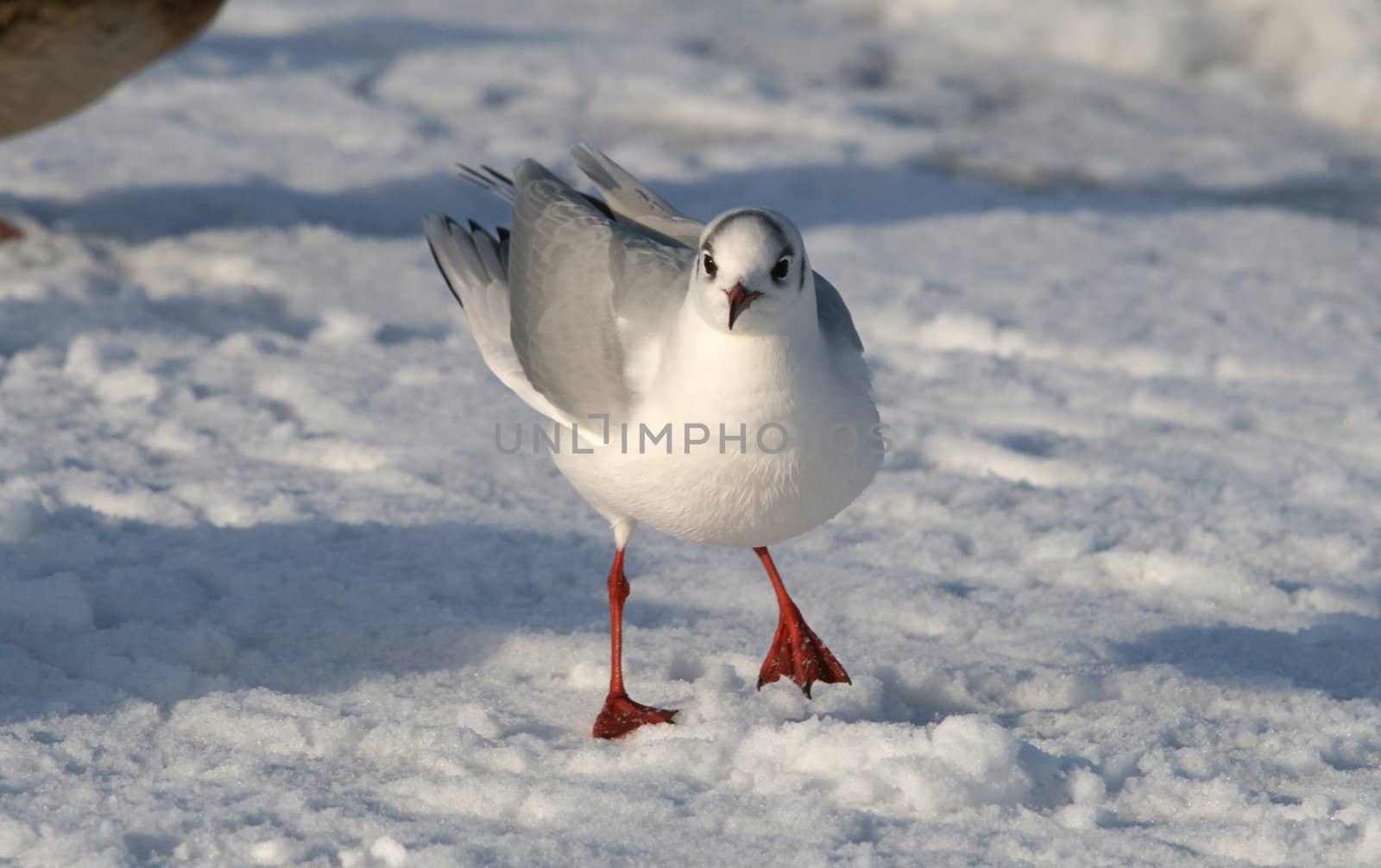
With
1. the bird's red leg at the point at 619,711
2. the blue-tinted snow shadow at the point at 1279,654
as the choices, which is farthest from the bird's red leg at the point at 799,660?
the blue-tinted snow shadow at the point at 1279,654

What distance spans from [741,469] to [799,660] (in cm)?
59

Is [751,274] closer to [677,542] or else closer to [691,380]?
[691,380]

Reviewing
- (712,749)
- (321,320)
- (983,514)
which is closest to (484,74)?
(321,320)

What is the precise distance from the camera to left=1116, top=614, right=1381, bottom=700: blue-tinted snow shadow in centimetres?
353

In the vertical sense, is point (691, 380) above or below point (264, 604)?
above

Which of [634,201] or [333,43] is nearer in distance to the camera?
[634,201]

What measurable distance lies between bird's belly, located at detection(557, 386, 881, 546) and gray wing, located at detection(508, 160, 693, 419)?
14 cm

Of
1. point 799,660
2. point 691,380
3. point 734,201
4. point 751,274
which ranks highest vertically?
point 734,201

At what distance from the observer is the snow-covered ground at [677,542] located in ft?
9.45

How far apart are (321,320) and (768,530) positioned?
2.90 m

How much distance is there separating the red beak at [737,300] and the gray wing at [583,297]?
336 mm

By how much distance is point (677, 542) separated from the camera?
4203 millimetres

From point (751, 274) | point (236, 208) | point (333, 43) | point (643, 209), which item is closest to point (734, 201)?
point (236, 208)

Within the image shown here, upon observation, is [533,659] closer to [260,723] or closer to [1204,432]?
[260,723]
